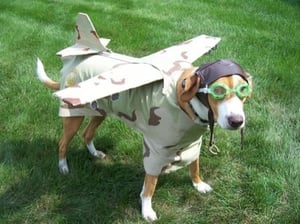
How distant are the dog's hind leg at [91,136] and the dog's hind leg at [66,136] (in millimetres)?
164

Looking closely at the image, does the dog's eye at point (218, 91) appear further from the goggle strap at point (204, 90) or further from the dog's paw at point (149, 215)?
the dog's paw at point (149, 215)

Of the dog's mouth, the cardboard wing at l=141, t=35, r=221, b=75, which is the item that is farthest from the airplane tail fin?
the dog's mouth

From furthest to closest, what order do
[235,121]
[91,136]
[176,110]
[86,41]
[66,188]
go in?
[91,136] → [66,188] → [86,41] → [176,110] → [235,121]

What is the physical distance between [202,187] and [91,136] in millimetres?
750

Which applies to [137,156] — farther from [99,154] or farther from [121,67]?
[121,67]

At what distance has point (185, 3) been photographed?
5.93 m

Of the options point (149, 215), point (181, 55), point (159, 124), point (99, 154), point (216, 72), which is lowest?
point (99, 154)

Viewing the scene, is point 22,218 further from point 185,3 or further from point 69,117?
point 185,3

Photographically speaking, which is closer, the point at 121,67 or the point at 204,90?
the point at 204,90

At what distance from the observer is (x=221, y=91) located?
75.4 inches

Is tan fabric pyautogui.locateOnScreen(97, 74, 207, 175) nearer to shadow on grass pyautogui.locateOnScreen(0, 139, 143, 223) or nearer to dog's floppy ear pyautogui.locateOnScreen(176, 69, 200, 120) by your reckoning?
dog's floppy ear pyautogui.locateOnScreen(176, 69, 200, 120)

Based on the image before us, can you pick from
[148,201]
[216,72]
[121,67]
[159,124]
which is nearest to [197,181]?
[148,201]

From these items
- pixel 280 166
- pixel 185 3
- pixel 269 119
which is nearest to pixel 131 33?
pixel 185 3

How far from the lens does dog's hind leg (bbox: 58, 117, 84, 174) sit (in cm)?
277
